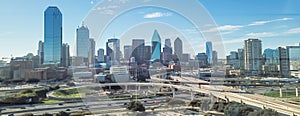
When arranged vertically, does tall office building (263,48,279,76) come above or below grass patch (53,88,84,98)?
above

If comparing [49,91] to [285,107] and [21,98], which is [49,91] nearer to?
[21,98]

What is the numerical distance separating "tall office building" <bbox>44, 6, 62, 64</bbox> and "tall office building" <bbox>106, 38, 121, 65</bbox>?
14.1 feet

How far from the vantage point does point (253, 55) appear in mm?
8602

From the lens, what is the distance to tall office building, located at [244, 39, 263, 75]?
27.1 feet

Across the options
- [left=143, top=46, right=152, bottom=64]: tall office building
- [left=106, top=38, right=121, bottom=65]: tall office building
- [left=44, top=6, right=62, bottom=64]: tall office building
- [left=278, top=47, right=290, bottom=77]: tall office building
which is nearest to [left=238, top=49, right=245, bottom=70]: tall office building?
[left=278, top=47, right=290, bottom=77]: tall office building

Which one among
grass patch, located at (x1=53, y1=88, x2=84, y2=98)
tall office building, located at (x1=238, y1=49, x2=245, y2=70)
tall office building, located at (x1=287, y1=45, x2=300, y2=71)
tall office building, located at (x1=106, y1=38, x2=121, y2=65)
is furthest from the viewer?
tall office building, located at (x1=238, y1=49, x2=245, y2=70)

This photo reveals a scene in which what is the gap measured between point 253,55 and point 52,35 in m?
8.62

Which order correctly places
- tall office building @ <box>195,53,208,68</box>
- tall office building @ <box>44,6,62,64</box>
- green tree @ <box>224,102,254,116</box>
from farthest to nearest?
tall office building @ <box>44,6,62,64</box> → tall office building @ <box>195,53,208,68</box> → green tree @ <box>224,102,254,116</box>

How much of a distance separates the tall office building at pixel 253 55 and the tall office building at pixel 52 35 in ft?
24.3

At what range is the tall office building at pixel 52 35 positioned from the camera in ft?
36.6

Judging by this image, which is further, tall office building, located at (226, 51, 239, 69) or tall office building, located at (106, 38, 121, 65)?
tall office building, located at (226, 51, 239, 69)

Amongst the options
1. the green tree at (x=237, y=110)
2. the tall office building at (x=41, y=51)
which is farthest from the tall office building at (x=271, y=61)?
the tall office building at (x=41, y=51)

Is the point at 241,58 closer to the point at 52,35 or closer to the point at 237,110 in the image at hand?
the point at 237,110

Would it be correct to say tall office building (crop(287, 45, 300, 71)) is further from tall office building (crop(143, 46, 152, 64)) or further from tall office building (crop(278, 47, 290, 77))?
tall office building (crop(143, 46, 152, 64))
